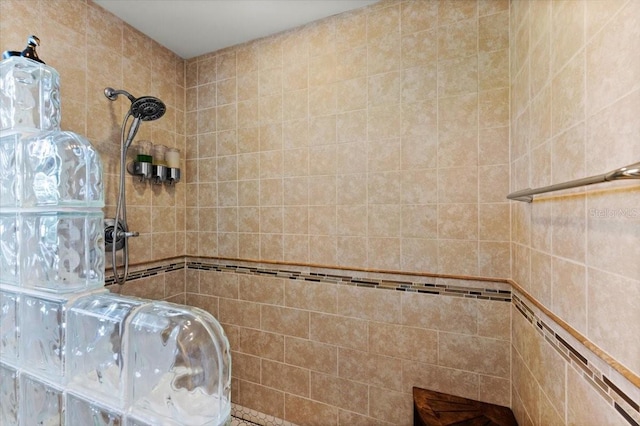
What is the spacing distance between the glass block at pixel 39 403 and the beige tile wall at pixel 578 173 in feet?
3.64

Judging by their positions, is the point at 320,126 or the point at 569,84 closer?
the point at 569,84

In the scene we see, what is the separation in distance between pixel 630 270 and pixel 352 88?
136 centimetres

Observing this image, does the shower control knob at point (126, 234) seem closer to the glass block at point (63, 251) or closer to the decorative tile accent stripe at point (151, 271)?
the decorative tile accent stripe at point (151, 271)

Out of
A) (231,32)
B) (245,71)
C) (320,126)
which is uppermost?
(231,32)

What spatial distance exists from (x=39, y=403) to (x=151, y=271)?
1.33 metres

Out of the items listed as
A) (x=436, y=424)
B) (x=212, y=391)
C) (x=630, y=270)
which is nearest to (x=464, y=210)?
(x=630, y=270)

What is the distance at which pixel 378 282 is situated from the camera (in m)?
1.51

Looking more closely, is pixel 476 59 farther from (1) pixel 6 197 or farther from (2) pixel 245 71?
(1) pixel 6 197

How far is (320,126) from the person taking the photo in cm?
163

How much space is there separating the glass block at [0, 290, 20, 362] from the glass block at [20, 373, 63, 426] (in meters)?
0.07

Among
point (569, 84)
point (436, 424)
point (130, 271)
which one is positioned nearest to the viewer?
point (569, 84)

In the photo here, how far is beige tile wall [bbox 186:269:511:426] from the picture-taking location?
135cm

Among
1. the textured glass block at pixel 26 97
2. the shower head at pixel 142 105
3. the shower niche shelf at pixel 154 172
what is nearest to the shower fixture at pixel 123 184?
the shower head at pixel 142 105

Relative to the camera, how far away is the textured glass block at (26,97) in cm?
62
